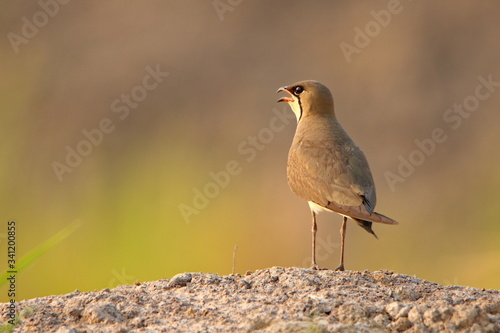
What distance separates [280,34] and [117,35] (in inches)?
94.0

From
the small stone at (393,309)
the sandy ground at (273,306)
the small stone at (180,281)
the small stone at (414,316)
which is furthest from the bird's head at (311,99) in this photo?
the small stone at (414,316)

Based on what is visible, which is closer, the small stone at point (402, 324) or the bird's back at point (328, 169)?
the small stone at point (402, 324)

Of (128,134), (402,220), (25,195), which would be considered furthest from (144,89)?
(402,220)

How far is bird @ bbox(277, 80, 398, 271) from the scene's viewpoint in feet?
16.6

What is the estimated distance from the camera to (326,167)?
534 cm

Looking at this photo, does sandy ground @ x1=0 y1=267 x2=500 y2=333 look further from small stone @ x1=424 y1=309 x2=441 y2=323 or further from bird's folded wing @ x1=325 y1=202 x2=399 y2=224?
bird's folded wing @ x1=325 y1=202 x2=399 y2=224

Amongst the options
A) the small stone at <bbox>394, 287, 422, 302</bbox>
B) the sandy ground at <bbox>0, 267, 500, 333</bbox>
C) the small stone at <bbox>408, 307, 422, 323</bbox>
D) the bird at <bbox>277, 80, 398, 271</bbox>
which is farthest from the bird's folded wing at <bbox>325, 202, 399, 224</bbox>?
the small stone at <bbox>408, 307, 422, 323</bbox>

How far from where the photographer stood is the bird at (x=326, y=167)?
5.07 m

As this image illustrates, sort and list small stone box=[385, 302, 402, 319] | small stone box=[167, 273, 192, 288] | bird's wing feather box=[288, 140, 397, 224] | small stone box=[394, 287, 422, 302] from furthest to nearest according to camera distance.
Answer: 1. bird's wing feather box=[288, 140, 397, 224]
2. small stone box=[167, 273, 192, 288]
3. small stone box=[394, 287, 422, 302]
4. small stone box=[385, 302, 402, 319]

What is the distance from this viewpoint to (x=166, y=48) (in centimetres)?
1398

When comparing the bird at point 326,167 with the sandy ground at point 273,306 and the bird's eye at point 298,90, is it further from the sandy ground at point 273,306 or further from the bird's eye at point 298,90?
the sandy ground at point 273,306

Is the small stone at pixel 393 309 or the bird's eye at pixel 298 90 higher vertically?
the bird's eye at pixel 298 90

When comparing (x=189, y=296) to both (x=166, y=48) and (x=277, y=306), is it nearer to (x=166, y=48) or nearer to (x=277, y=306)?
(x=277, y=306)

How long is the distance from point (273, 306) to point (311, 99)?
6.94ft
